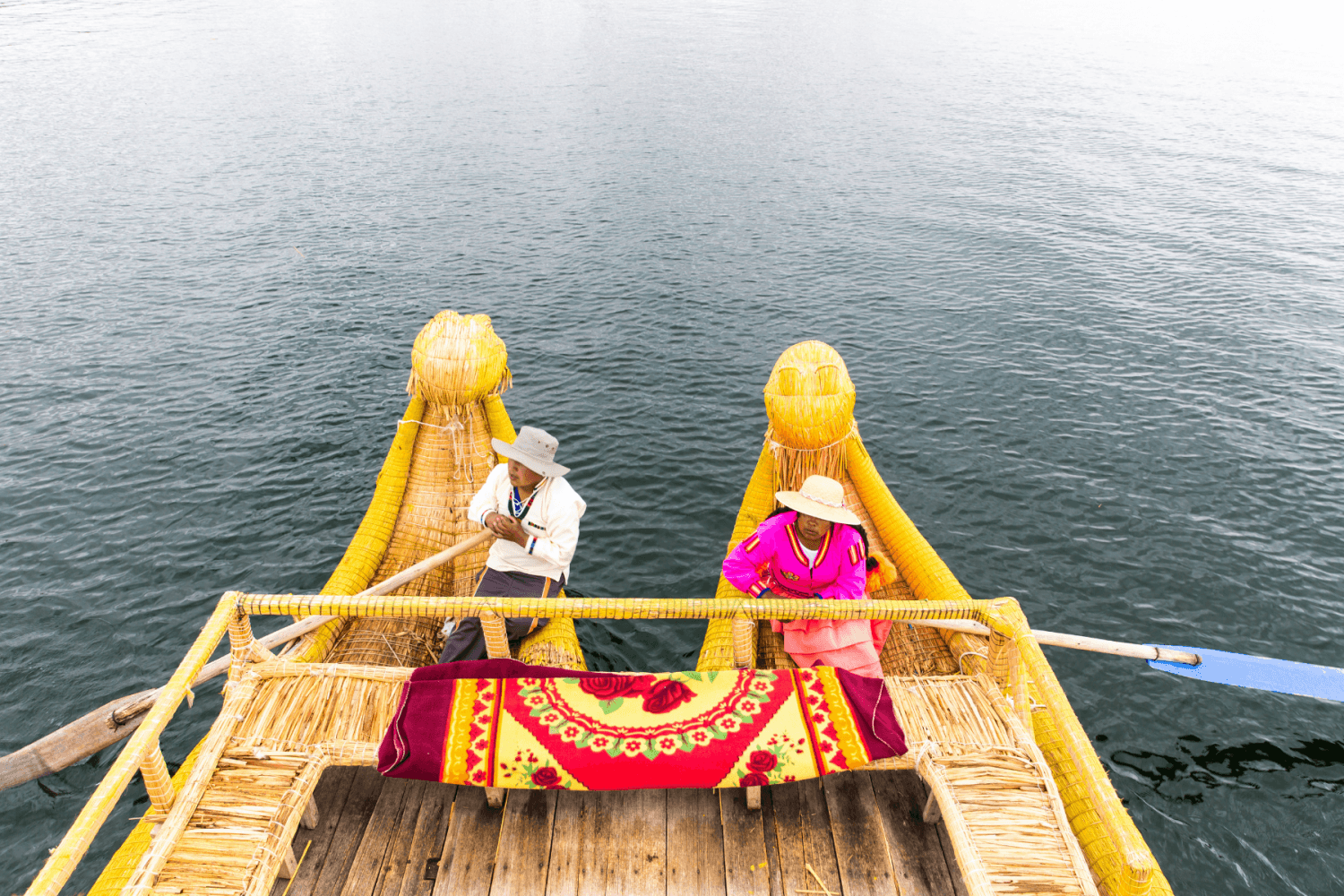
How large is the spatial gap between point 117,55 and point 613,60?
35284 mm

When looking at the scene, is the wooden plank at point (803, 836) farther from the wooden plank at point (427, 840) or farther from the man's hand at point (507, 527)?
the man's hand at point (507, 527)

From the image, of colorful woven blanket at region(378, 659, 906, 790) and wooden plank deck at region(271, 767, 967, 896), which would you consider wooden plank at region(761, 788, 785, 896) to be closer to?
wooden plank deck at region(271, 767, 967, 896)

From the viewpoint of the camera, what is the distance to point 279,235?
990 inches

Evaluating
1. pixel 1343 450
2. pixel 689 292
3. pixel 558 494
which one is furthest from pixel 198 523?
pixel 1343 450

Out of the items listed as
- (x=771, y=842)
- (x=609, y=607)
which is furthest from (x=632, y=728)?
(x=771, y=842)

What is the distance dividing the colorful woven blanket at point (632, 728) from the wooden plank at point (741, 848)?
42 centimetres

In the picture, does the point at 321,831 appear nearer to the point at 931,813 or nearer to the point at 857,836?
the point at 857,836

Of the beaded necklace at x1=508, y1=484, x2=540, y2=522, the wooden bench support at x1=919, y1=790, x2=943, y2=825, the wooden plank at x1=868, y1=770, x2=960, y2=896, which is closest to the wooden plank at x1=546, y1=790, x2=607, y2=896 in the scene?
the wooden plank at x1=868, y1=770, x2=960, y2=896

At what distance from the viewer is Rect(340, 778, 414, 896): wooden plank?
16.0ft

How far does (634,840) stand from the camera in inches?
201

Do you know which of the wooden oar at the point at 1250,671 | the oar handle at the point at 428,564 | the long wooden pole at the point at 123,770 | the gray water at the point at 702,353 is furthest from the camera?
the gray water at the point at 702,353

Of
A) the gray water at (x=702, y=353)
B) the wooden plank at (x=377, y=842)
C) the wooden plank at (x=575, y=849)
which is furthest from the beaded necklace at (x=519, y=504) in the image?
the gray water at (x=702, y=353)

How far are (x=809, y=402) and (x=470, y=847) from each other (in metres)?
5.73

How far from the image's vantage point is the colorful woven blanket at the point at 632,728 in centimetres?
491
